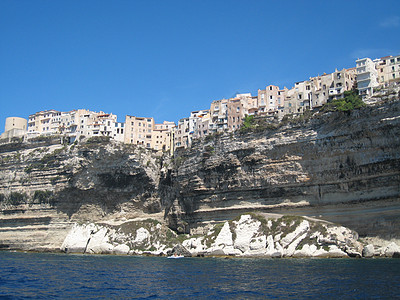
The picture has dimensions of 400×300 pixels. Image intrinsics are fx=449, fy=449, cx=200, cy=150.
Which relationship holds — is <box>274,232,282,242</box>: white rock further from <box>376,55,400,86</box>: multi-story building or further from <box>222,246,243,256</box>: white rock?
<box>376,55,400,86</box>: multi-story building

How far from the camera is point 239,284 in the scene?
26.7 m

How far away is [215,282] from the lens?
28.1 metres

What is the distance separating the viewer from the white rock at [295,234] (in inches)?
1768

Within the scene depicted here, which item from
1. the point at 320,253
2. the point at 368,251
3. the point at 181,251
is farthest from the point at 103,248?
the point at 368,251

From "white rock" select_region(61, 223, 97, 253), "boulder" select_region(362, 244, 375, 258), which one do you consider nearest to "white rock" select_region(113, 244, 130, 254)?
"white rock" select_region(61, 223, 97, 253)

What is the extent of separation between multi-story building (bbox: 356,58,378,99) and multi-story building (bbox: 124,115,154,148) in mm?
37853

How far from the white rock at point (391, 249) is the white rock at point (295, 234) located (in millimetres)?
7509

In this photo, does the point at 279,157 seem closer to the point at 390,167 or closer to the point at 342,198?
the point at 342,198

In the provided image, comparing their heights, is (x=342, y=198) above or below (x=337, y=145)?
below

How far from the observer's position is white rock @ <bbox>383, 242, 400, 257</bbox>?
4147cm

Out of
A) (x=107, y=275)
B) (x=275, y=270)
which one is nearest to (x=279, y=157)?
(x=275, y=270)

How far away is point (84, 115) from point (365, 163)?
54.1m

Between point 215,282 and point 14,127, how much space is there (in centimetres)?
7204

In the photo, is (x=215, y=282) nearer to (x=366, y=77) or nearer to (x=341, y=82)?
(x=366, y=77)
